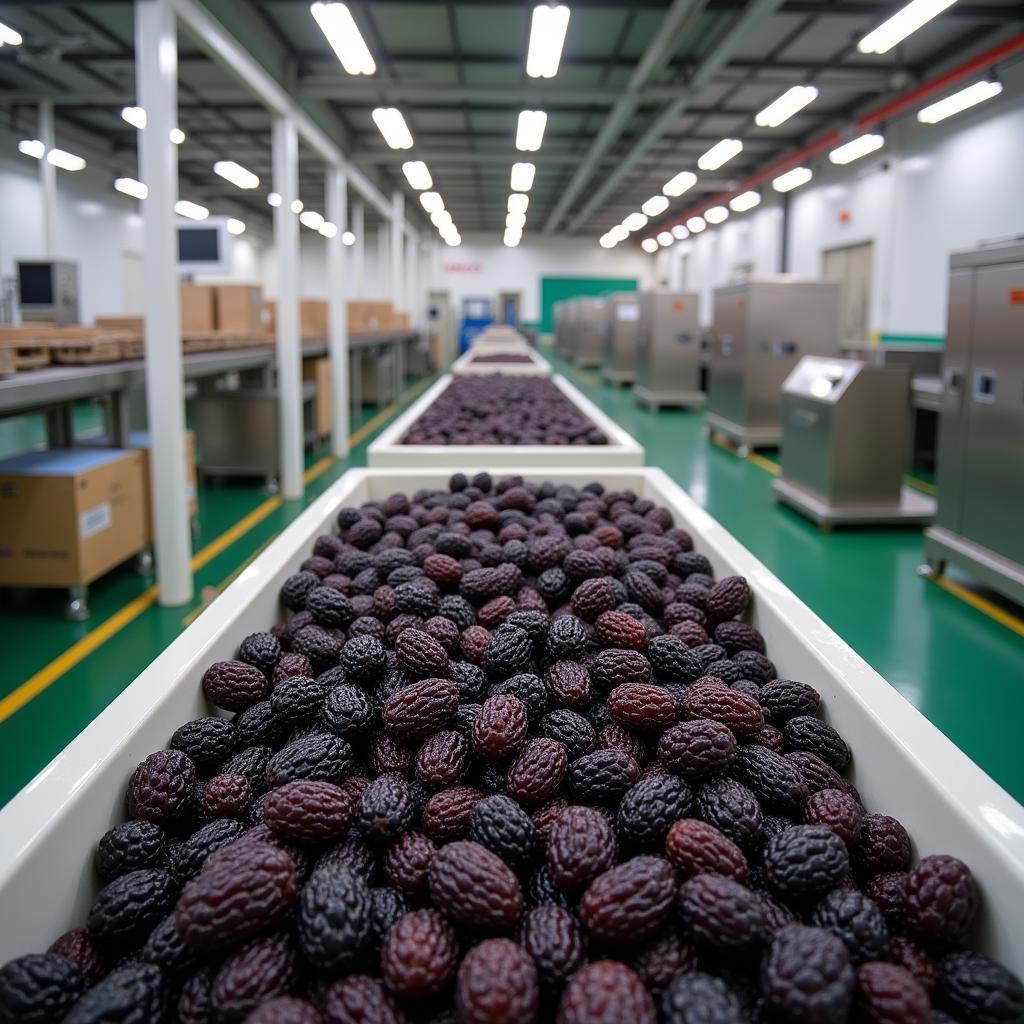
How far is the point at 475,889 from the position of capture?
84cm

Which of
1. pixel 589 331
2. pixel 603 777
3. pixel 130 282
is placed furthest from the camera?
pixel 589 331

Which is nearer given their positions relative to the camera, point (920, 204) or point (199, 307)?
point (199, 307)

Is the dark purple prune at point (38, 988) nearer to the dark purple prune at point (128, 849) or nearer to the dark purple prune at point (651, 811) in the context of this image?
the dark purple prune at point (128, 849)

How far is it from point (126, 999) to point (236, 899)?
0.12m

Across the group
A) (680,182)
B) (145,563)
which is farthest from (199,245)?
(680,182)

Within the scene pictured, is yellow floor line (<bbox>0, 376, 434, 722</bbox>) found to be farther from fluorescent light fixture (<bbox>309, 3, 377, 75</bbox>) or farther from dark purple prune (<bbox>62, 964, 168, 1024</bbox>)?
fluorescent light fixture (<bbox>309, 3, 377, 75</bbox>)

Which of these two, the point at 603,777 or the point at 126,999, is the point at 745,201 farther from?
the point at 126,999

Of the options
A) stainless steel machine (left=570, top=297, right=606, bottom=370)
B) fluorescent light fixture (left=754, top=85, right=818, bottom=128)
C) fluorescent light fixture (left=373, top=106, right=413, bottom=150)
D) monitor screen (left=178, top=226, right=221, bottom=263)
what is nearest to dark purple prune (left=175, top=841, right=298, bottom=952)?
monitor screen (left=178, top=226, right=221, bottom=263)

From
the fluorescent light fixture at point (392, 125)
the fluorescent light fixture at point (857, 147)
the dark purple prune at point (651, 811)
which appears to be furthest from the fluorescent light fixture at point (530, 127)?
the dark purple prune at point (651, 811)

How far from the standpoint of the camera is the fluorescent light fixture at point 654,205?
1939 centimetres

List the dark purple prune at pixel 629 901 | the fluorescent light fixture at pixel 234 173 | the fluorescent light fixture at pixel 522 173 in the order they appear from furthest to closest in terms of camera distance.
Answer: the fluorescent light fixture at pixel 522 173
the fluorescent light fixture at pixel 234 173
the dark purple prune at pixel 629 901

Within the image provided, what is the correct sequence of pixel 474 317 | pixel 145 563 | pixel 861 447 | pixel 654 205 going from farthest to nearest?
pixel 474 317 < pixel 654 205 < pixel 861 447 < pixel 145 563

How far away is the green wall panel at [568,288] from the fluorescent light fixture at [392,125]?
19.5 m

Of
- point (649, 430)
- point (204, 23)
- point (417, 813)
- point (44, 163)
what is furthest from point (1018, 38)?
point (44, 163)
